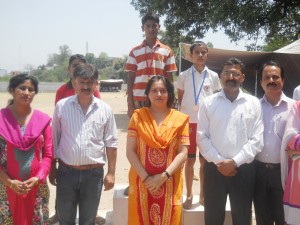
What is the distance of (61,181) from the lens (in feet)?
9.44

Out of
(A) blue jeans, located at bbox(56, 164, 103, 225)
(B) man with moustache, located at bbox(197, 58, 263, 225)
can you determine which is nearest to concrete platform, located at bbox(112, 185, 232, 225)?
(B) man with moustache, located at bbox(197, 58, 263, 225)

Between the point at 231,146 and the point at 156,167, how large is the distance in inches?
26.7

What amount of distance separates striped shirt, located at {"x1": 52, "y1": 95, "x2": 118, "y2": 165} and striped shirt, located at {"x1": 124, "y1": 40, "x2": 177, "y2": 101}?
82cm

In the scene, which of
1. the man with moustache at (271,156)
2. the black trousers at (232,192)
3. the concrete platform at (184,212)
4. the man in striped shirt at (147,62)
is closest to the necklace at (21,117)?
the man in striped shirt at (147,62)

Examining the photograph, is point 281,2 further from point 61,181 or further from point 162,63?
point 61,181

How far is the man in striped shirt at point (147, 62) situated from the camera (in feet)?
12.1

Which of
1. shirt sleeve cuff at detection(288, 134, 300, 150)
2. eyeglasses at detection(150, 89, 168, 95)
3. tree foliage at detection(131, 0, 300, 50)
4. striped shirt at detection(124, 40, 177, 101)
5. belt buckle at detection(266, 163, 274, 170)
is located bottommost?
belt buckle at detection(266, 163, 274, 170)

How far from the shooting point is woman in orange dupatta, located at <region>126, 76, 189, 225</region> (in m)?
2.74

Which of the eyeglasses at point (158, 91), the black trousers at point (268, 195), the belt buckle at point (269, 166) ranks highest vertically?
the eyeglasses at point (158, 91)

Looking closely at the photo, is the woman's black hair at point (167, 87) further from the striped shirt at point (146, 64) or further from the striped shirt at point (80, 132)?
the striped shirt at point (146, 64)

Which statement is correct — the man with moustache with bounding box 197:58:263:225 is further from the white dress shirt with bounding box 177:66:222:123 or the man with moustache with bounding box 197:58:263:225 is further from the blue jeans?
the blue jeans

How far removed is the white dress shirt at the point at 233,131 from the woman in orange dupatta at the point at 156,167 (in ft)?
0.86

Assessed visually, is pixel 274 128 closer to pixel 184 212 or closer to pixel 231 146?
pixel 231 146

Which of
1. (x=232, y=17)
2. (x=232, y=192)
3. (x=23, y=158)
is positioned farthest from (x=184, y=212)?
(x=232, y=17)
